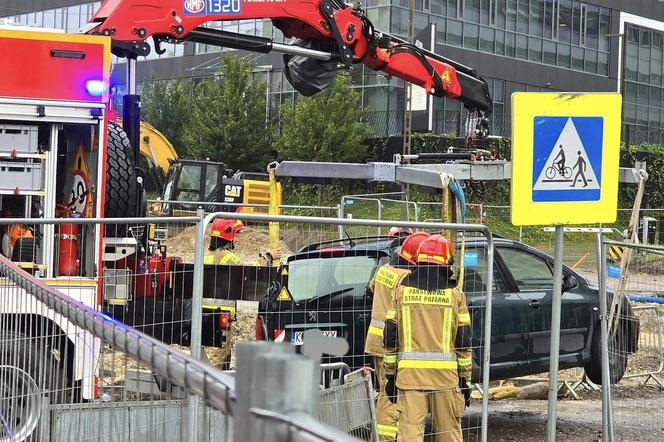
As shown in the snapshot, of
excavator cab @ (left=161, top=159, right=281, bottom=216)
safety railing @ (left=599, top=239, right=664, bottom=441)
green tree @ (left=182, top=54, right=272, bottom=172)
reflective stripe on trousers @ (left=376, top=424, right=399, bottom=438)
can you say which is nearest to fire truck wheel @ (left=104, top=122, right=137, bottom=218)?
reflective stripe on trousers @ (left=376, top=424, right=399, bottom=438)

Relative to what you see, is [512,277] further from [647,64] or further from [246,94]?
[647,64]

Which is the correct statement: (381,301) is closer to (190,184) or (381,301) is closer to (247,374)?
(247,374)

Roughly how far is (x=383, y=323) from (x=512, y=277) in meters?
2.95

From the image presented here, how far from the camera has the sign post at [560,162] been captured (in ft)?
20.2

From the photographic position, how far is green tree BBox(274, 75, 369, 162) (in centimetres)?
3631

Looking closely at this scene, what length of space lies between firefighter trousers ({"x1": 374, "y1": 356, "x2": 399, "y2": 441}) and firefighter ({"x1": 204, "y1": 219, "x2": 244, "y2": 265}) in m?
2.92

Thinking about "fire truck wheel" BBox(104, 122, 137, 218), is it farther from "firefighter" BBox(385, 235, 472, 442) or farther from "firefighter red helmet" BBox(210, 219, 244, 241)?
"firefighter" BBox(385, 235, 472, 442)

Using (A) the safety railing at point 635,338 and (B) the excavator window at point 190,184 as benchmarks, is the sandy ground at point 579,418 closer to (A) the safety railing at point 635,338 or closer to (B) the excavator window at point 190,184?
(A) the safety railing at point 635,338

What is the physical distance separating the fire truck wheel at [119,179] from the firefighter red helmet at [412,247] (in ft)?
9.39

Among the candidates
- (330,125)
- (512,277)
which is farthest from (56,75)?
(330,125)

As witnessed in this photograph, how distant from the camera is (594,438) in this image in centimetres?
893

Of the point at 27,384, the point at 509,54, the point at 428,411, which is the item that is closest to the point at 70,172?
the point at 428,411

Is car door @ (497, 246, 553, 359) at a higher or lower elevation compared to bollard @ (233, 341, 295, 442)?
lower

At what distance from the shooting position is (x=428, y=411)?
6707 mm
